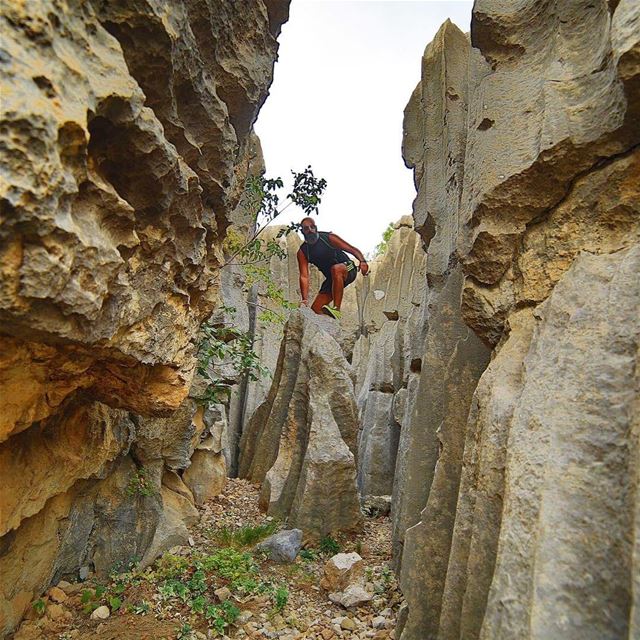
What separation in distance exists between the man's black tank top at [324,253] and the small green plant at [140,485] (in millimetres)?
3956

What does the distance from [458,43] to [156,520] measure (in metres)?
5.39

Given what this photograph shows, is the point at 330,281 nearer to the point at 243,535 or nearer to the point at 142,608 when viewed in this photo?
the point at 243,535

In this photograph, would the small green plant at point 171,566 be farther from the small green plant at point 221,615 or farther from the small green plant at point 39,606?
the small green plant at point 39,606

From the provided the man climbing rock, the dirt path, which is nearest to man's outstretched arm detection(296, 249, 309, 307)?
the man climbing rock

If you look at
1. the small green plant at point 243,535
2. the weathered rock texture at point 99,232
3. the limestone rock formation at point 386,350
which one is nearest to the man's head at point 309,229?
the limestone rock formation at point 386,350

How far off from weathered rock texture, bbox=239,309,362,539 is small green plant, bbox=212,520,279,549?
0.31 m

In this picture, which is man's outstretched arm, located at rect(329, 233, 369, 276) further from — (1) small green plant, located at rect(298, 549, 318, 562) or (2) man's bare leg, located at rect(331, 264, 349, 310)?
(1) small green plant, located at rect(298, 549, 318, 562)

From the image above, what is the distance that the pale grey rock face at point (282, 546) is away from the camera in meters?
4.23

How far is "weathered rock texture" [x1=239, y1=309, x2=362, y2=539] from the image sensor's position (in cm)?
491

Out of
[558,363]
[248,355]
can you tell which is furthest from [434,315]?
[248,355]

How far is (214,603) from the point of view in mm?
3371

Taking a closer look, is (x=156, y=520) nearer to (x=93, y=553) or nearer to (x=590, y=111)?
(x=93, y=553)

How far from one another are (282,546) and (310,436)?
1274 mm

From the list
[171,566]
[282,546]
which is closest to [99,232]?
[171,566]
